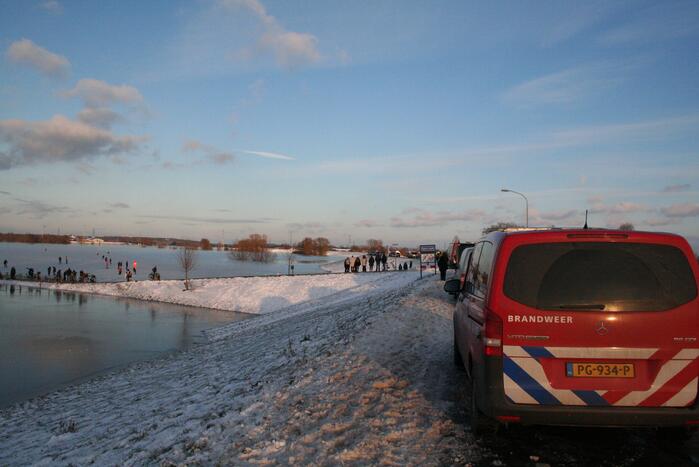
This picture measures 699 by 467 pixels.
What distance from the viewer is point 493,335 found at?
449cm

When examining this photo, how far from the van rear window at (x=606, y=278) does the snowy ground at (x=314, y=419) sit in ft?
5.42

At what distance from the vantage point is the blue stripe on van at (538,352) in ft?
14.3

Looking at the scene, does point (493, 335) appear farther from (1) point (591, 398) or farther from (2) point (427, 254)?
(2) point (427, 254)

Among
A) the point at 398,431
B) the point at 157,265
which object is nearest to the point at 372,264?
the point at 157,265

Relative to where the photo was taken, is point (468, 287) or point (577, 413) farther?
point (468, 287)

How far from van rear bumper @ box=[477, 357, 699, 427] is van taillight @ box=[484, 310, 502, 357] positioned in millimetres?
67

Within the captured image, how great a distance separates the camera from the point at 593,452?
4996mm

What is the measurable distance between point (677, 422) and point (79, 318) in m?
30.8

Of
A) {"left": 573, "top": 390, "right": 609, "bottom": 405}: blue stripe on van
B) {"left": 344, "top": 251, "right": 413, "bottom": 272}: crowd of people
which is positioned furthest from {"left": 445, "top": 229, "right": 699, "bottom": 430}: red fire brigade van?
{"left": 344, "top": 251, "right": 413, "bottom": 272}: crowd of people

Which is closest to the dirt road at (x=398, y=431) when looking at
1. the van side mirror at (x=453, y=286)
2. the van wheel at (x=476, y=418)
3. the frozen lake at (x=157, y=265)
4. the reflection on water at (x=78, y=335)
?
the van wheel at (x=476, y=418)

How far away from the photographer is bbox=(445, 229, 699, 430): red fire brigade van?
13.9 feet

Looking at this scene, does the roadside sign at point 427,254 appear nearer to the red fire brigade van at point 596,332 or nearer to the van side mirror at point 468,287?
the van side mirror at point 468,287

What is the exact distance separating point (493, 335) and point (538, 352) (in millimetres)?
396

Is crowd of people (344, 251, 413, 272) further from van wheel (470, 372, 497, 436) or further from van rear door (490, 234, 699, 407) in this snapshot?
van rear door (490, 234, 699, 407)
